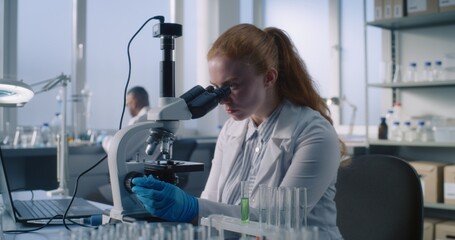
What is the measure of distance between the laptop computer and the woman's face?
1.65 feet

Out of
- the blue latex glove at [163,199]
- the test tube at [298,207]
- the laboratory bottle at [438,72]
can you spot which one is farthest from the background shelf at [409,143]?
the test tube at [298,207]

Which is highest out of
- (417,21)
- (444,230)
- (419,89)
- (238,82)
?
(417,21)

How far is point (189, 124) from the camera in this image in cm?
519

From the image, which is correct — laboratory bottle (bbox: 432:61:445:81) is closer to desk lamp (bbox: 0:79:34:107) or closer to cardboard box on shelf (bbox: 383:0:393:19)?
cardboard box on shelf (bbox: 383:0:393:19)

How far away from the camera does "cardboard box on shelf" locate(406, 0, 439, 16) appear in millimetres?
3139

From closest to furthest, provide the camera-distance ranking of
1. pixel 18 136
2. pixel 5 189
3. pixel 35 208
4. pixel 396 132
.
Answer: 1. pixel 5 189
2. pixel 35 208
3. pixel 396 132
4. pixel 18 136

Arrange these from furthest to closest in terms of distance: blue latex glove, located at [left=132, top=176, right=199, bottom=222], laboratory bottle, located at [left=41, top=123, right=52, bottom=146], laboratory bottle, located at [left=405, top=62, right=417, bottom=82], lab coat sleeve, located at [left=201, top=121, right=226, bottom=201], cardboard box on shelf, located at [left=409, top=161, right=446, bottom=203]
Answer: laboratory bottle, located at [left=41, top=123, right=52, bottom=146]
laboratory bottle, located at [left=405, top=62, right=417, bottom=82]
cardboard box on shelf, located at [left=409, top=161, right=446, bottom=203]
lab coat sleeve, located at [left=201, top=121, right=226, bottom=201]
blue latex glove, located at [left=132, top=176, right=199, bottom=222]

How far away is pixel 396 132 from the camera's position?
3.39 metres

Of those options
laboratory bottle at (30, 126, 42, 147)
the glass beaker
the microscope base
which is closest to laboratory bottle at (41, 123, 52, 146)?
laboratory bottle at (30, 126, 42, 147)

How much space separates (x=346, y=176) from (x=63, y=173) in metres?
1.08

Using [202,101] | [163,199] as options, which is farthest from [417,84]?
[163,199]

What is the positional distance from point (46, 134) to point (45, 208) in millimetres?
2428

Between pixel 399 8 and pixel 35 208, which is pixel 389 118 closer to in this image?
pixel 399 8

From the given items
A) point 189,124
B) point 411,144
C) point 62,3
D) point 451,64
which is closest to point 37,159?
point 62,3
